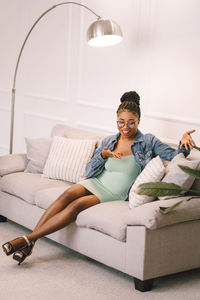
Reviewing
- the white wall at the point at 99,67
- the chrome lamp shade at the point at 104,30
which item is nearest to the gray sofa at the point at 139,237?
the white wall at the point at 99,67

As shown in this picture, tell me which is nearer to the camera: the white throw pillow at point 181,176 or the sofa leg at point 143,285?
the sofa leg at point 143,285

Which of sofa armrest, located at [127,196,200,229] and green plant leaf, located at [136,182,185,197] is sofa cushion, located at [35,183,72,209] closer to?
sofa armrest, located at [127,196,200,229]

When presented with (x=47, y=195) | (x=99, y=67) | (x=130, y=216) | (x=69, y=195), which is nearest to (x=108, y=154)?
(x=69, y=195)

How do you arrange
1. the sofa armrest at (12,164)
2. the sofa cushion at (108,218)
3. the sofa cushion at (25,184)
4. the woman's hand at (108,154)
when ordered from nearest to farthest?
the sofa cushion at (108,218) → the woman's hand at (108,154) → the sofa cushion at (25,184) → the sofa armrest at (12,164)

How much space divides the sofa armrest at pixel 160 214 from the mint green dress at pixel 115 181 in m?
0.51

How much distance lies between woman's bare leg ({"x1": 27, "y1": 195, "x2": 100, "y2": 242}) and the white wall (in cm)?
108

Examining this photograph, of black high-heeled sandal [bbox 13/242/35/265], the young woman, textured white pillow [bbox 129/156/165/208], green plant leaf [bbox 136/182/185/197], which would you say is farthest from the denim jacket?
black high-heeled sandal [bbox 13/242/35/265]

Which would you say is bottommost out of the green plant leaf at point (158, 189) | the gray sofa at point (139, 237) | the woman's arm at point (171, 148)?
the gray sofa at point (139, 237)

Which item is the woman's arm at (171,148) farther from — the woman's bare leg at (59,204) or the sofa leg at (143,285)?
the sofa leg at (143,285)

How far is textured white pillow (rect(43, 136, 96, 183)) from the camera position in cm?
421

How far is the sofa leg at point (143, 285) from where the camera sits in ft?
10.4

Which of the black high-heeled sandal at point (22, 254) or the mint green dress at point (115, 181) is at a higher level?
the mint green dress at point (115, 181)

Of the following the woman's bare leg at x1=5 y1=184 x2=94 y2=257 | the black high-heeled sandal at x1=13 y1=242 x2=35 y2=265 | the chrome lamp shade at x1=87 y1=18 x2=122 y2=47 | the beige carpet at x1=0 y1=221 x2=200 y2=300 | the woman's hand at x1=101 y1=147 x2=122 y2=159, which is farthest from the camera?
the chrome lamp shade at x1=87 y1=18 x2=122 y2=47

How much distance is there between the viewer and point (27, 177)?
429 cm
